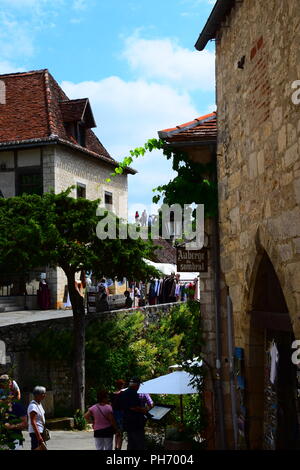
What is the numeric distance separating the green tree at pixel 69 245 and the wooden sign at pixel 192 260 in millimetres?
8245

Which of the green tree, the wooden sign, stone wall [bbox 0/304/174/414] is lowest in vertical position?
stone wall [bbox 0/304/174/414]

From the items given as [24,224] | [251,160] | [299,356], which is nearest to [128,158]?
[251,160]

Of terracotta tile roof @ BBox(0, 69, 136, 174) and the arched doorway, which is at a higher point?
terracotta tile roof @ BBox(0, 69, 136, 174)

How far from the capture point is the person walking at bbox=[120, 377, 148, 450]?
430 inches

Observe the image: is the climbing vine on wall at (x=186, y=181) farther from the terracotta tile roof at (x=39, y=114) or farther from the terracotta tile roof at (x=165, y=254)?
the terracotta tile roof at (x=165, y=254)

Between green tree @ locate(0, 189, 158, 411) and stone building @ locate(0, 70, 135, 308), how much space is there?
844 centimetres

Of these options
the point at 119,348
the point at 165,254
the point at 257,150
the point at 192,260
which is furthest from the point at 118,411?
the point at 165,254

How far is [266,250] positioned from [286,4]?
7.82 ft

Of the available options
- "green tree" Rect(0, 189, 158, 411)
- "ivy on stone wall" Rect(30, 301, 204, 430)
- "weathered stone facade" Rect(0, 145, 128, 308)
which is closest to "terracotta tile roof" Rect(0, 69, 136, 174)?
"weathered stone facade" Rect(0, 145, 128, 308)

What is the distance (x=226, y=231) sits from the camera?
32.6 ft

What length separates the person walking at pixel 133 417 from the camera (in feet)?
35.8

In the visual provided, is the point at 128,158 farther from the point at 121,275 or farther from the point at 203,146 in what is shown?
the point at 121,275

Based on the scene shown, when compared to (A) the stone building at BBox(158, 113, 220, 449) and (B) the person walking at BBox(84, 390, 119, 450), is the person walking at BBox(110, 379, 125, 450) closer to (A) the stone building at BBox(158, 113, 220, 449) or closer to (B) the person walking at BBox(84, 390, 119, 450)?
(B) the person walking at BBox(84, 390, 119, 450)

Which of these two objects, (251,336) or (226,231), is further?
(226,231)
